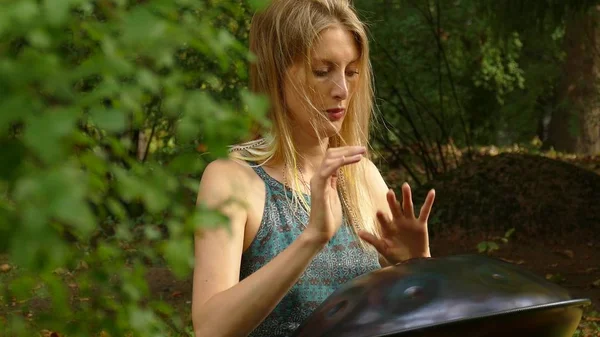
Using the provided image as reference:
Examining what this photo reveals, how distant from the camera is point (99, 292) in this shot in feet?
5.04

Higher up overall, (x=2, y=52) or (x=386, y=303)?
(x=2, y=52)

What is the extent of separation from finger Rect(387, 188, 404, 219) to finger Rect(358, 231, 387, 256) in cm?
8

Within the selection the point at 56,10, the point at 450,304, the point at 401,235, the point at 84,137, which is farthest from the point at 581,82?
the point at 56,10

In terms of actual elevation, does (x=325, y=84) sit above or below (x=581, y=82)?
above

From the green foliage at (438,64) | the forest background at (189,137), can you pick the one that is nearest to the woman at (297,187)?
the forest background at (189,137)

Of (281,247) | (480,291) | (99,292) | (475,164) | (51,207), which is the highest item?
(51,207)

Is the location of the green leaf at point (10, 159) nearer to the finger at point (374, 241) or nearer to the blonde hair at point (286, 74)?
the finger at point (374, 241)

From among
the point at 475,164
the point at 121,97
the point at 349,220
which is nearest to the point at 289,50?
the point at 349,220

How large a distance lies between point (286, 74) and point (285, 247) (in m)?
0.48

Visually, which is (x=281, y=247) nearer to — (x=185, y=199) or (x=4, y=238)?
(x=185, y=199)

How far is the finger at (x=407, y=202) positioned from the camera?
2578 mm

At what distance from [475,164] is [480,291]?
7.37 metres

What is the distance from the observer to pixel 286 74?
9.61ft

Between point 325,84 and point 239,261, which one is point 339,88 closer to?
point 325,84
